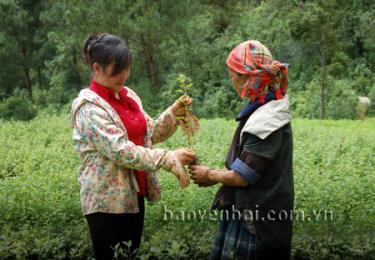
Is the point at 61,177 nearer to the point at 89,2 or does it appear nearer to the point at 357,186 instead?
the point at 357,186

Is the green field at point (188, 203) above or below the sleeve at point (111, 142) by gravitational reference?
below

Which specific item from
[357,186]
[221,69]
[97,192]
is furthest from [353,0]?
[97,192]

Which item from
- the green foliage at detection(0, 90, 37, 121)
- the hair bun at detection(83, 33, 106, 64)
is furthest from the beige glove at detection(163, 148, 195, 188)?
the green foliage at detection(0, 90, 37, 121)

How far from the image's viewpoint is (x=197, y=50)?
54.3ft

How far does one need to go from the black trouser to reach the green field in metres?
0.15

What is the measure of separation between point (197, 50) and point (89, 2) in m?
4.12

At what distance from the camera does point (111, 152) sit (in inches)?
92.4

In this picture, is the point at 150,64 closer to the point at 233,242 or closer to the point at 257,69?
the point at 233,242

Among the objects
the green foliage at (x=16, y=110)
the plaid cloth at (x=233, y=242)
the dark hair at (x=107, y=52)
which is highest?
the dark hair at (x=107, y=52)

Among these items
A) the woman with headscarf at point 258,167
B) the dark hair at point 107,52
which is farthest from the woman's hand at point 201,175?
the dark hair at point 107,52

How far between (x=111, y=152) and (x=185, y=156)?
0.38 metres

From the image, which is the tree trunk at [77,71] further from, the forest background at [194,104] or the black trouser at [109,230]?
the black trouser at [109,230]

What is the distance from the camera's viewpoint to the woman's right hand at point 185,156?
8.23 ft

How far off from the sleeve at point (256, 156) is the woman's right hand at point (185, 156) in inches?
11.3
